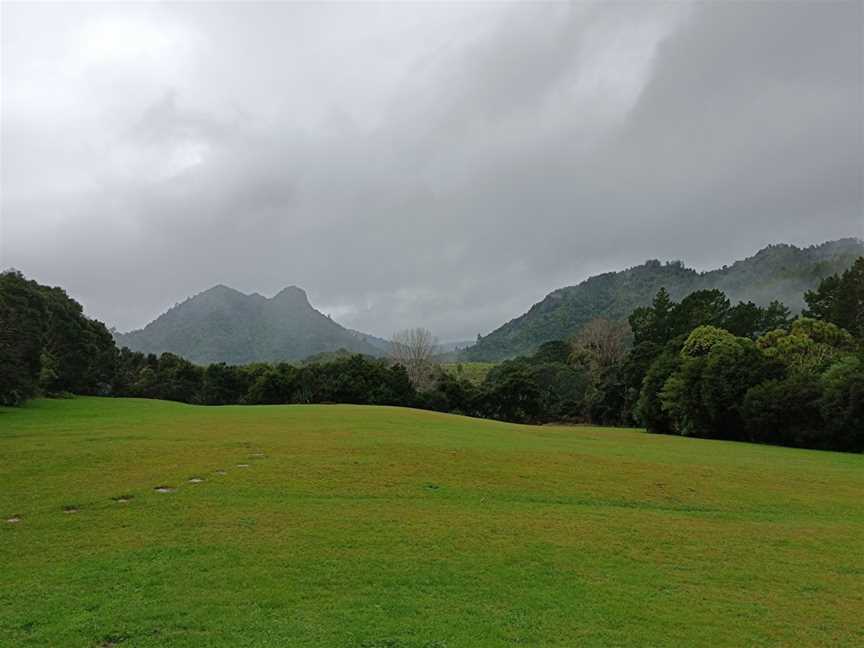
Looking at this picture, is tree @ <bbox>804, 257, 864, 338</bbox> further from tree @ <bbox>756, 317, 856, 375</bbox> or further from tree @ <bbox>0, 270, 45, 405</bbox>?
Answer: tree @ <bbox>0, 270, 45, 405</bbox>

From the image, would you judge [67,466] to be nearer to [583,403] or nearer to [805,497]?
[805,497]

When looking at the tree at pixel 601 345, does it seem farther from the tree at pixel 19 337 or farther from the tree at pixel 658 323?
the tree at pixel 19 337

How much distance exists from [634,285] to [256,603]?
18570 centimetres

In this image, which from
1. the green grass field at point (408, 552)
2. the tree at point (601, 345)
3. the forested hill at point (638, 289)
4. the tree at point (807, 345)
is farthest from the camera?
the forested hill at point (638, 289)

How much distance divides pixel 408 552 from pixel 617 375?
226 feet

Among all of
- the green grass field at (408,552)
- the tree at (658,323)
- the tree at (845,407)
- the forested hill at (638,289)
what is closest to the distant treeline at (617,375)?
the tree at (845,407)

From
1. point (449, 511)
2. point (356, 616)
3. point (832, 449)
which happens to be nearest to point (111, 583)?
point (356, 616)

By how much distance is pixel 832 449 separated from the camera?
1551 inches

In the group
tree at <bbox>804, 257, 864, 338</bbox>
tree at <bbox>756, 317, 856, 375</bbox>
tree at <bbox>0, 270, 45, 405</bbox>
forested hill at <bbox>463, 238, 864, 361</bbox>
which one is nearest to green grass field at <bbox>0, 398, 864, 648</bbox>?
tree at <bbox>0, 270, 45, 405</bbox>

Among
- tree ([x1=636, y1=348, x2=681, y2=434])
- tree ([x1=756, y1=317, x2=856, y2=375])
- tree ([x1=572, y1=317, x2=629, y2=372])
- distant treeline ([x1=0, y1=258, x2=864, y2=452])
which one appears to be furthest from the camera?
tree ([x1=572, y1=317, x2=629, y2=372])

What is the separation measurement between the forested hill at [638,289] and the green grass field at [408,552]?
445 ft

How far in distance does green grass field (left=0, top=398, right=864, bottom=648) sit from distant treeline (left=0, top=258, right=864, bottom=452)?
2331cm

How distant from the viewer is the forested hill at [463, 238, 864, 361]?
485ft

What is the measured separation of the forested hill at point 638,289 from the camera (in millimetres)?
147750
